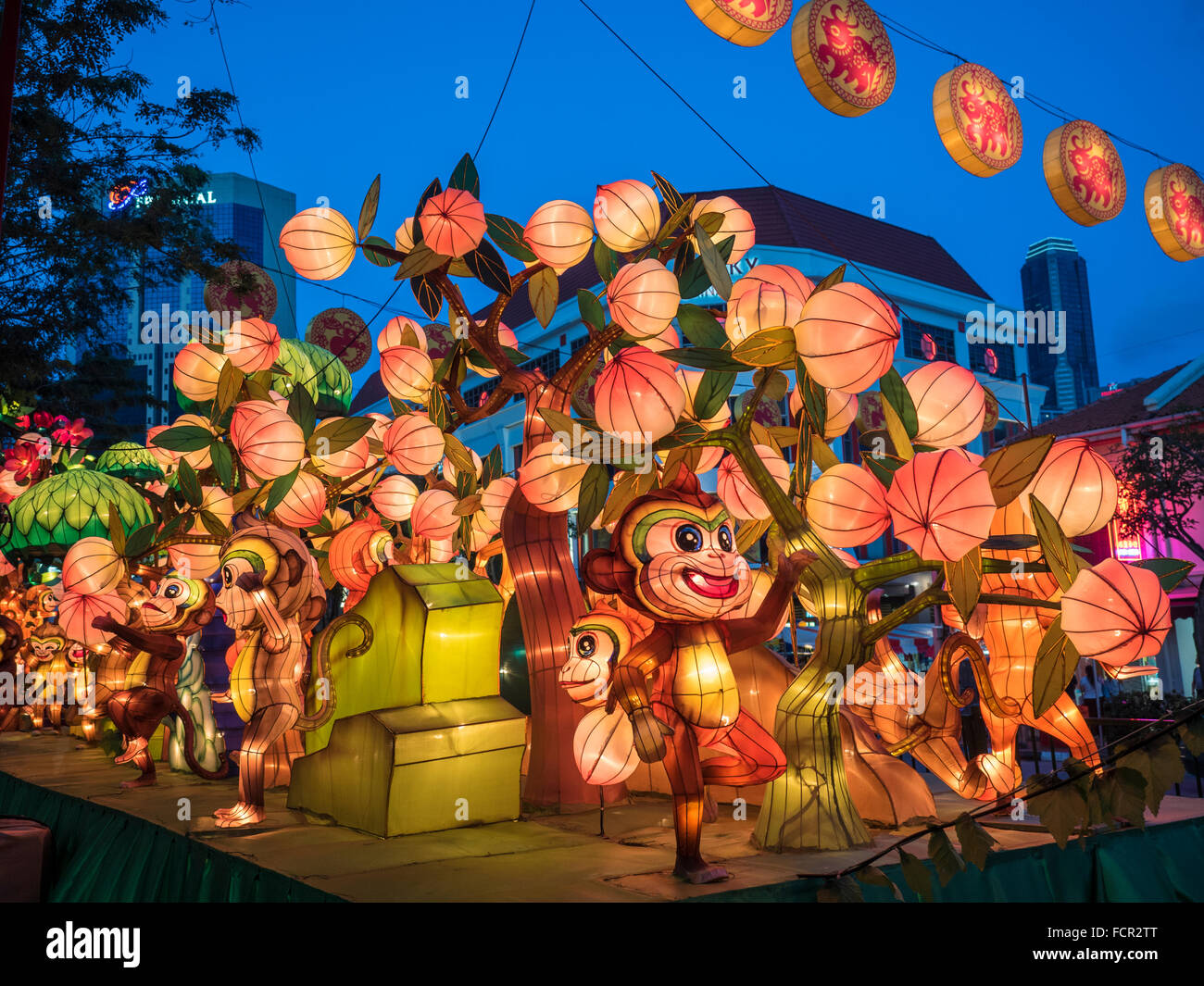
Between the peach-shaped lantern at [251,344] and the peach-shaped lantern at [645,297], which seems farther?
the peach-shaped lantern at [251,344]

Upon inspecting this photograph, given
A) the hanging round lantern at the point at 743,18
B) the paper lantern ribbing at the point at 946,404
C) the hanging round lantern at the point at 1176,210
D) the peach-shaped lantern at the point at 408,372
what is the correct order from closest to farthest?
the paper lantern ribbing at the point at 946,404 → the hanging round lantern at the point at 743,18 → the hanging round lantern at the point at 1176,210 → the peach-shaped lantern at the point at 408,372

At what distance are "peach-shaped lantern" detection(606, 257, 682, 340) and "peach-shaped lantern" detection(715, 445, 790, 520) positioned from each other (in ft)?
2.83

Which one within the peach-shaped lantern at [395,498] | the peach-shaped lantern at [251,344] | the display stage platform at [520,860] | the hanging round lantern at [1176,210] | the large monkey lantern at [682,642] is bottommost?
the display stage platform at [520,860]

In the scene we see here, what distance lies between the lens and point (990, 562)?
4328 millimetres

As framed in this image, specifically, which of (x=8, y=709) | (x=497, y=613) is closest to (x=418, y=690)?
(x=497, y=613)

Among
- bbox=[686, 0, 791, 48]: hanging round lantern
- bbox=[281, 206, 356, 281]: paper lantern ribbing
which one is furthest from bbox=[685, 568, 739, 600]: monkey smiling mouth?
bbox=[281, 206, 356, 281]: paper lantern ribbing

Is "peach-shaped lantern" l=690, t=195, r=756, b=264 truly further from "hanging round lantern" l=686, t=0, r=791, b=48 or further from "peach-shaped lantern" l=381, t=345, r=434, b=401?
"peach-shaped lantern" l=381, t=345, r=434, b=401

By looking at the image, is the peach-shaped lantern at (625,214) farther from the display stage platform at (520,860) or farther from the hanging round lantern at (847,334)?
the display stage platform at (520,860)

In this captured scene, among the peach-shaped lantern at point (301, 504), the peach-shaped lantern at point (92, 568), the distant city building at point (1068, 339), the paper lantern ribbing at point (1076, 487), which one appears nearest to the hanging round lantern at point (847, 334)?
the paper lantern ribbing at point (1076, 487)

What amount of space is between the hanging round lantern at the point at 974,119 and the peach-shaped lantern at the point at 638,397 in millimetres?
2545

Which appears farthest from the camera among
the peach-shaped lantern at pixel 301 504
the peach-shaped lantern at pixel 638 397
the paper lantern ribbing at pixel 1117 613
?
the peach-shaped lantern at pixel 301 504

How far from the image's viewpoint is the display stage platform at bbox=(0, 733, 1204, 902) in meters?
3.71

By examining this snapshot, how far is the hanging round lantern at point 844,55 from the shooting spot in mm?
4891
